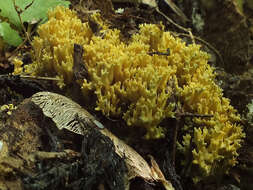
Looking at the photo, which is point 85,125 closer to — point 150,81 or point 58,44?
point 150,81

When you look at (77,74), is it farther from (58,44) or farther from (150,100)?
(150,100)

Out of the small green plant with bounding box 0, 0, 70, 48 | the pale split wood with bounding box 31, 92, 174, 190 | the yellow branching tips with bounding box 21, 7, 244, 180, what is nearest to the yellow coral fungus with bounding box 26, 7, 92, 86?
the yellow branching tips with bounding box 21, 7, 244, 180

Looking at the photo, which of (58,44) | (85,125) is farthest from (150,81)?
(58,44)

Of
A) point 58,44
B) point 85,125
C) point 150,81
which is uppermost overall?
point 58,44

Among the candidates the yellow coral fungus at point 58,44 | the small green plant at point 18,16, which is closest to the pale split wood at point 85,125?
the yellow coral fungus at point 58,44

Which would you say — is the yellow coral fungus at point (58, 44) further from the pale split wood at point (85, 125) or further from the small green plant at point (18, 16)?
the small green plant at point (18, 16)
